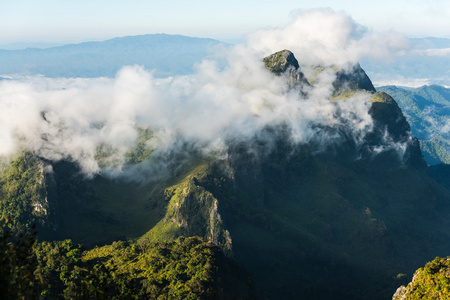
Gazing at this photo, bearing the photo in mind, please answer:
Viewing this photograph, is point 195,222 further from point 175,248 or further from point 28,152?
point 28,152

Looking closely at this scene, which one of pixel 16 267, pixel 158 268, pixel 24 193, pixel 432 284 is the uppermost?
pixel 16 267

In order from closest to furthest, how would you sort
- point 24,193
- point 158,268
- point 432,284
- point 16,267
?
point 16,267 → point 432,284 → point 158,268 → point 24,193

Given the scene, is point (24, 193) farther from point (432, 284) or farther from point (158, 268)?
point (432, 284)

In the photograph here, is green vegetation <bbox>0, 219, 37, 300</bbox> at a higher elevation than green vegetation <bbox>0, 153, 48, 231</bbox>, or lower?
higher

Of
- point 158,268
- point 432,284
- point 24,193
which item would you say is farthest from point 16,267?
point 24,193

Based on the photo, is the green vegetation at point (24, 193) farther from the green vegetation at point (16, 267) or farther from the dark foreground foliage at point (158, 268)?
the green vegetation at point (16, 267)

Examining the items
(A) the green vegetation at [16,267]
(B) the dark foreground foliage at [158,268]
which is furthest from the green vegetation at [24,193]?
(A) the green vegetation at [16,267]

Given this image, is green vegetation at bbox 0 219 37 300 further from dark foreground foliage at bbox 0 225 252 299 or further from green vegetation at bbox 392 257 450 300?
green vegetation at bbox 392 257 450 300

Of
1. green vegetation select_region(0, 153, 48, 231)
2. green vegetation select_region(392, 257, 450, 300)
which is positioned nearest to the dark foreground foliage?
green vegetation select_region(0, 153, 48, 231)
